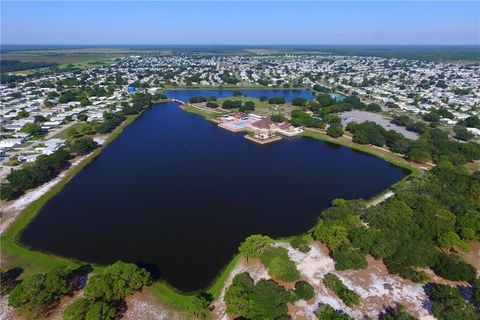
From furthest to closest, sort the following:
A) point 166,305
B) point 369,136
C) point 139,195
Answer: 1. point 369,136
2. point 139,195
3. point 166,305

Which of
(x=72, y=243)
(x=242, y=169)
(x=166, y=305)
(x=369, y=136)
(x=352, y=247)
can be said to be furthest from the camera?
(x=369, y=136)

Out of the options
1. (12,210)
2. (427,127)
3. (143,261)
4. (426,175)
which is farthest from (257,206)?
(427,127)

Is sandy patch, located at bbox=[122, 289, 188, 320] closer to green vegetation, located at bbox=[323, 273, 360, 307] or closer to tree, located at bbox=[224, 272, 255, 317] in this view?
tree, located at bbox=[224, 272, 255, 317]

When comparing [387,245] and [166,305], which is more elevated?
[387,245]

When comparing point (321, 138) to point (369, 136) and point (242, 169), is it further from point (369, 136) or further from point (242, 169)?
point (242, 169)

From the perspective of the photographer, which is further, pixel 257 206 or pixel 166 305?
pixel 257 206

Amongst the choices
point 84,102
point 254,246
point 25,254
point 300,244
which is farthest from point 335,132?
point 84,102

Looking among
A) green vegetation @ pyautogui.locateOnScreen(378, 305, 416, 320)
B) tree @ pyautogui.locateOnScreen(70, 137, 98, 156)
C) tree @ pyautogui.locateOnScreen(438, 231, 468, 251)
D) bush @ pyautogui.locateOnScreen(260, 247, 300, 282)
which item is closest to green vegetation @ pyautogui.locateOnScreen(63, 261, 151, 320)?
bush @ pyautogui.locateOnScreen(260, 247, 300, 282)
